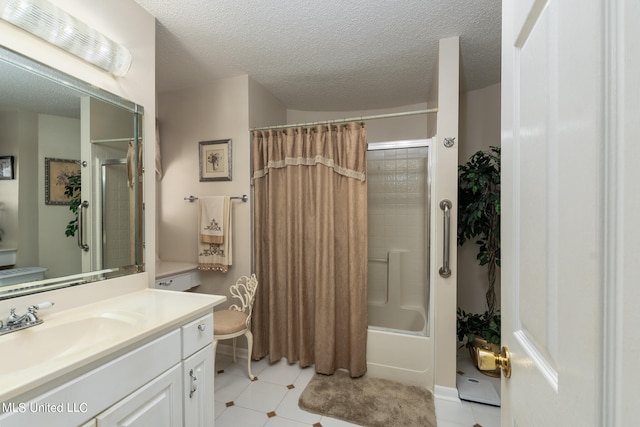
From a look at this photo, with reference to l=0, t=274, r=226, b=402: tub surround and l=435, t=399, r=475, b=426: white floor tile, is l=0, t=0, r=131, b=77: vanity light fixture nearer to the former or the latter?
l=0, t=274, r=226, b=402: tub surround

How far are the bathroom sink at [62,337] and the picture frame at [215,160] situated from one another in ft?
4.85

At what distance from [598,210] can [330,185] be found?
1853 mm

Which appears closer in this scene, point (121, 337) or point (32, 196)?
point (121, 337)

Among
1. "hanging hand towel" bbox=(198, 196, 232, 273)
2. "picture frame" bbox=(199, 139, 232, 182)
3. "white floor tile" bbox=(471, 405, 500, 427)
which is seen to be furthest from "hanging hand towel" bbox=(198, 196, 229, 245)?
"white floor tile" bbox=(471, 405, 500, 427)

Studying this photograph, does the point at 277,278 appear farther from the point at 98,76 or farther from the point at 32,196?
the point at 98,76

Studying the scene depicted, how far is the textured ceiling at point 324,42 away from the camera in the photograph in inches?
62.4

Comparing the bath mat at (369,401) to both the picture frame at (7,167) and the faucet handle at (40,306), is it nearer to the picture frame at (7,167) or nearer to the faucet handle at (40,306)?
the faucet handle at (40,306)

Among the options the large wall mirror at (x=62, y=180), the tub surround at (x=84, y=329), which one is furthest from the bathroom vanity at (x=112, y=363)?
the large wall mirror at (x=62, y=180)

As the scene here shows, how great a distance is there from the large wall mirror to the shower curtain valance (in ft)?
3.20

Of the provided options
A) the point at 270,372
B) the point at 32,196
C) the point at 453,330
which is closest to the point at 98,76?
the point at 32,196

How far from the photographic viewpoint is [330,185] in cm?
213

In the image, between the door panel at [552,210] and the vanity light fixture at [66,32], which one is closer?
the door panel at [552,210]

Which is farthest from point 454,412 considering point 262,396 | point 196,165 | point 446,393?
point 196,165

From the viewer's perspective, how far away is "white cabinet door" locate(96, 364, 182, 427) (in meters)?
0.85
